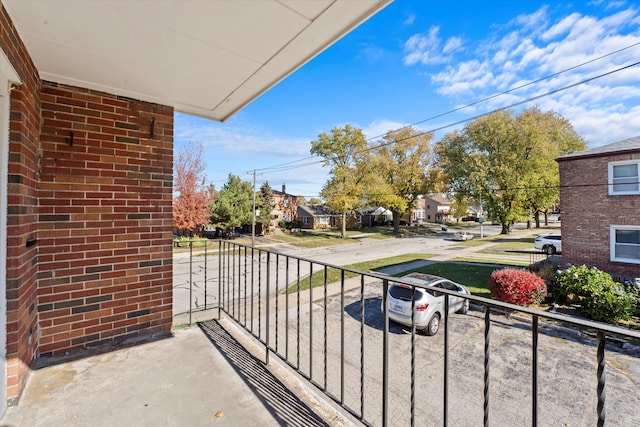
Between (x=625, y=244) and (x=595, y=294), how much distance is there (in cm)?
388

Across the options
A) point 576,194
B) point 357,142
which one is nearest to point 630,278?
point 576,194

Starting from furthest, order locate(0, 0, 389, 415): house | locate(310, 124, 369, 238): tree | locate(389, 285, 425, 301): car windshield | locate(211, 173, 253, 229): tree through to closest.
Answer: locate(310, 124, 369, 238): tree → locate(211, 173, 253, 229): tree → locate(389, 285, 425, 301): car windshield → locate(0, 0, 389, 415): house

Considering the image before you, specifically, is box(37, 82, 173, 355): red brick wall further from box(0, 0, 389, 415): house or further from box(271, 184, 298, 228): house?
box(271, 184, 298, 228): house

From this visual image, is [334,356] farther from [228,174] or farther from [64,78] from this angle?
[228,174]

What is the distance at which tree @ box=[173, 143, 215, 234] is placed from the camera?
15734mm

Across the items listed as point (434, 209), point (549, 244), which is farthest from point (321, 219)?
point (434, 209)

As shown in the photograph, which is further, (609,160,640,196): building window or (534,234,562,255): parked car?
(534,234,562,255): parked car

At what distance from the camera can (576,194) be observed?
9516 mm

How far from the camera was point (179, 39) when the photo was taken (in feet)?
4.97

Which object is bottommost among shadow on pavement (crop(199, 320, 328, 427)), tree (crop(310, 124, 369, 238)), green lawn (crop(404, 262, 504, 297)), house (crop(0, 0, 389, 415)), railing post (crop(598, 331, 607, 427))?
green lawn (crop(404, 262, 504, 297))

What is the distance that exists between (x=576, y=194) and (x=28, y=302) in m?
13.2

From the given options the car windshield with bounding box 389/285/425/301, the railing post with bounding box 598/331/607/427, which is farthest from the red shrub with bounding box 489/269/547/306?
the railing post with bounding box 598/331/607/427

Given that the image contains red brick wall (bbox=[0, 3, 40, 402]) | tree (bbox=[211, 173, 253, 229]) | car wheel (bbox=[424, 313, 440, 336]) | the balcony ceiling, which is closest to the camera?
the balcony ceiling

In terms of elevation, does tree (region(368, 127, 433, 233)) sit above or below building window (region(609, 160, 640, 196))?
above
